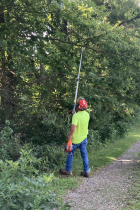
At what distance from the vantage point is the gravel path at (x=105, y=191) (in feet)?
12.3

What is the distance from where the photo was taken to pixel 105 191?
14.2ft

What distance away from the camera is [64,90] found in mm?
7953

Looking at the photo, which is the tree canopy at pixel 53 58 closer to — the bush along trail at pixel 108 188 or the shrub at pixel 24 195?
the bush along trail at pixel 108 188

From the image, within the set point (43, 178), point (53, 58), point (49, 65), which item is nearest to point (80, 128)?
point (43, 178)

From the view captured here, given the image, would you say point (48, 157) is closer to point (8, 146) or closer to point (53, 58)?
point (8, 146)

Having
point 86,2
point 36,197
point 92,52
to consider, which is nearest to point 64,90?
point 92,52

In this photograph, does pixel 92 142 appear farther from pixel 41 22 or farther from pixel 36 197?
pixel 36 197

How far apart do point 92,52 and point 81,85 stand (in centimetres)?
118

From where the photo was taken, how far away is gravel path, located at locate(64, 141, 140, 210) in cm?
374

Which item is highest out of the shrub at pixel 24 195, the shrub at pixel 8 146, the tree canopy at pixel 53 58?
the tree canopy at pixel 53 58

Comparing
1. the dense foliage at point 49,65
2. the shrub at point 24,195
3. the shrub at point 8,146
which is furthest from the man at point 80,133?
the shrub at point 24,195

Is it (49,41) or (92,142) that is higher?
(49,41)

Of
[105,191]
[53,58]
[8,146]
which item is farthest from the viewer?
[53,58]

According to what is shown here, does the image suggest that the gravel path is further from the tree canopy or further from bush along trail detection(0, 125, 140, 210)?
the tree canopy
